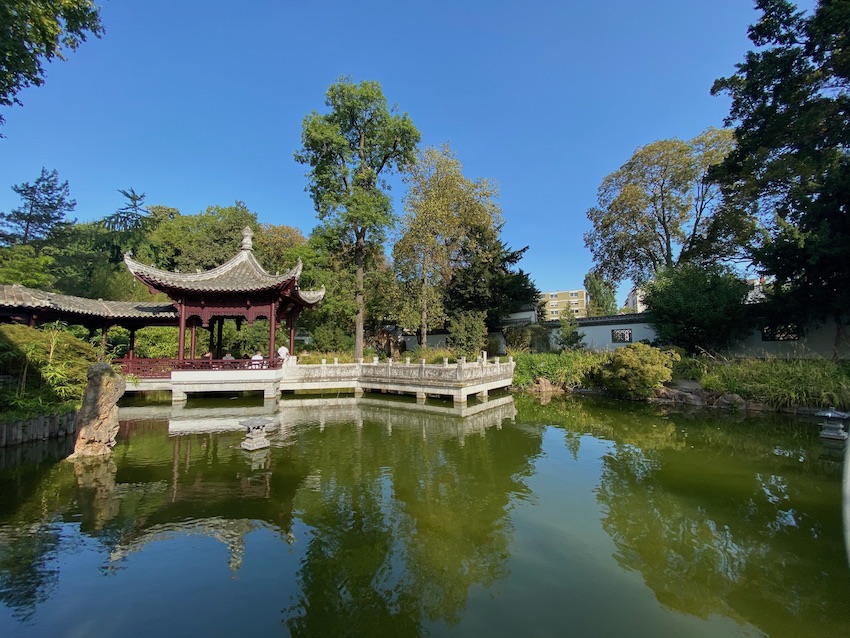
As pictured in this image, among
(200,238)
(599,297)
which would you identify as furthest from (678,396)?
(200,238)

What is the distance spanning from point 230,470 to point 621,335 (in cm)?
2007

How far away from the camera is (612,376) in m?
14.2

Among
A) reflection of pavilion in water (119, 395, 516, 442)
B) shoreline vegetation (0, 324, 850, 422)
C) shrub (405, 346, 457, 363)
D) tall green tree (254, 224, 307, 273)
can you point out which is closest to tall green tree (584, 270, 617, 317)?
shoreline vegetation (0, 324, 850, 422)

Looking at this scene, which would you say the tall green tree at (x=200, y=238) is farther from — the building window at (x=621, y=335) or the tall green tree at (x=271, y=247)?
the building window at (x=621, y=335)

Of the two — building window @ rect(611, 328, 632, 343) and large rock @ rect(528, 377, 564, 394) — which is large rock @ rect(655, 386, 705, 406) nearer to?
large rock @ rect(528, 377, 564, 394)

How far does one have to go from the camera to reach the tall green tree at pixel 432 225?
19.4 meters

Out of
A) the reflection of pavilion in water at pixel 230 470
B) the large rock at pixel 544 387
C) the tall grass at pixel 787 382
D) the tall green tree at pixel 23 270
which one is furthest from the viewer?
the tall green tree at pixel 23 270

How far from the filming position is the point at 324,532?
4.28 meters

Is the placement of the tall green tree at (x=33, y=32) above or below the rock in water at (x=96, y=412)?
above

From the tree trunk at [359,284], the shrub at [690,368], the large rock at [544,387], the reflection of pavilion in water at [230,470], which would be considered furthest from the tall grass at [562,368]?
the tree trunk at [359,284]

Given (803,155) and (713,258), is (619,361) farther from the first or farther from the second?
(713,258)

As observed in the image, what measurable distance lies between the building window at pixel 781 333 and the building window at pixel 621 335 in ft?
17.5

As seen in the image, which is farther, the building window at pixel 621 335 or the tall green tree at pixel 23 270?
the building window at pixel 621 335

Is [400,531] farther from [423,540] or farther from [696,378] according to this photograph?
[696,378]
